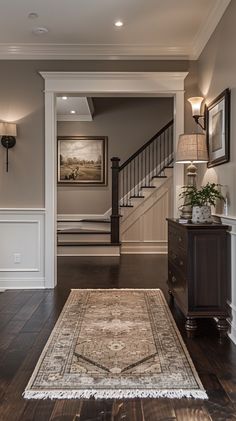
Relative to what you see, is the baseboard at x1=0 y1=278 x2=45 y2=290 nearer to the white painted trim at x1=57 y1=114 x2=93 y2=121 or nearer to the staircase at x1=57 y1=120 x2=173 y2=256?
the staircase at x1=57 y1=120 x2=173 y2=256

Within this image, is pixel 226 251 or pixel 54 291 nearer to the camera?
pixel 226 251

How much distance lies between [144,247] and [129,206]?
888 mm

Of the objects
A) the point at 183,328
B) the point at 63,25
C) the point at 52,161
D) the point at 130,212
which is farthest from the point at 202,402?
the point at 130,212

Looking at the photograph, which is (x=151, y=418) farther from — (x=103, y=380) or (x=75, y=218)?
(x=75, y=218)

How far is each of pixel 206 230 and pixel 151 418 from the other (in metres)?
1.63

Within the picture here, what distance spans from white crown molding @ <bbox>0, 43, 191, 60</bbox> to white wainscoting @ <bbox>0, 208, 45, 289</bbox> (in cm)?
193

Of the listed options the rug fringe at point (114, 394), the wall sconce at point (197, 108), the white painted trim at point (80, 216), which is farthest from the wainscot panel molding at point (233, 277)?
the white painted trim at point (80, 216)

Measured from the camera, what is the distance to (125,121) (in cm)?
855

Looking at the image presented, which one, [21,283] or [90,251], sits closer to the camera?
[21,283]

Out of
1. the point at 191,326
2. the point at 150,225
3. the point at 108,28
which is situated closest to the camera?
the point at 191,326

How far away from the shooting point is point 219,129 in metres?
3.52

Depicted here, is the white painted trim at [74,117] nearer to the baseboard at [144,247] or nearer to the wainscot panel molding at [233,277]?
the baseboard at [144,247]

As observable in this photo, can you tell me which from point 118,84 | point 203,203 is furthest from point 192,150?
point 118,84

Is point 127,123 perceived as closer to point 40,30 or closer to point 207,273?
point 40,30
